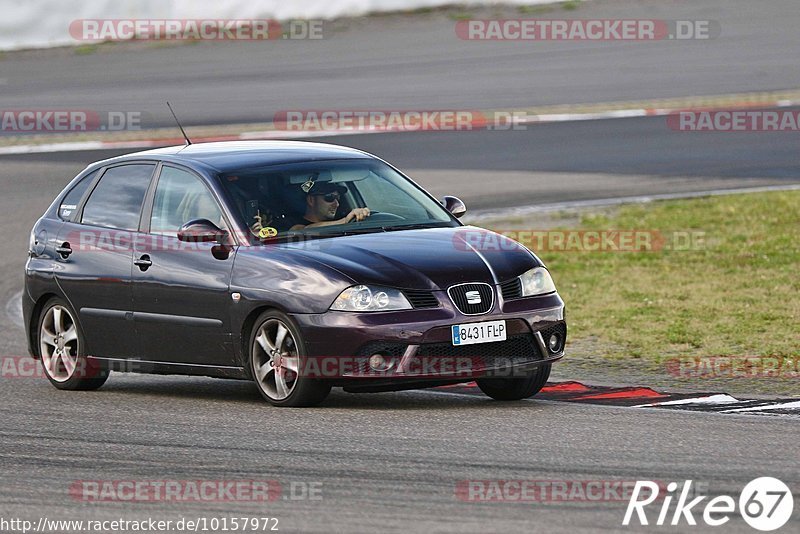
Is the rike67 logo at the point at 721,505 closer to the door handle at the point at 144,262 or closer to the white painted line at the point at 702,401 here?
the white painted line at the point at 702,401

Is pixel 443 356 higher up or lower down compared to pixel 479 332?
lower down

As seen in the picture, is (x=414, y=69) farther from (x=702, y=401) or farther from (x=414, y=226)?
(x=702, y=401)

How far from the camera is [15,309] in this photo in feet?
50.4

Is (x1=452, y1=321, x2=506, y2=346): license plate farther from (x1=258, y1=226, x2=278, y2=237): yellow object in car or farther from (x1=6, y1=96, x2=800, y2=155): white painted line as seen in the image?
(x1=6, y1=96, x2=800, y2=155): white painted line

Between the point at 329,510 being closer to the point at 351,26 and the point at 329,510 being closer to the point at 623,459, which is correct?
the point at 623,459

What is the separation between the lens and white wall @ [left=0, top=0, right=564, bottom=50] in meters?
32.9

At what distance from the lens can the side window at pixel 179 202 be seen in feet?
34.0

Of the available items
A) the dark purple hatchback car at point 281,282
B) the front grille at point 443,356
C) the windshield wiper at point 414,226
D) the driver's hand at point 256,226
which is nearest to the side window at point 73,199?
the dark purple hatchback car at point 281,282

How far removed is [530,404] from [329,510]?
303cm

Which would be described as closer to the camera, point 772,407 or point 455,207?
point 772,407

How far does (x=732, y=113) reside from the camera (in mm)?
25281

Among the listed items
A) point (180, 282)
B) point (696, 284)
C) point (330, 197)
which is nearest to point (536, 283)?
point (330, 197)

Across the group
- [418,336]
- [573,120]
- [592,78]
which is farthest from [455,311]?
[592,78]

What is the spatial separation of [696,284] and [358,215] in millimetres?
5273
